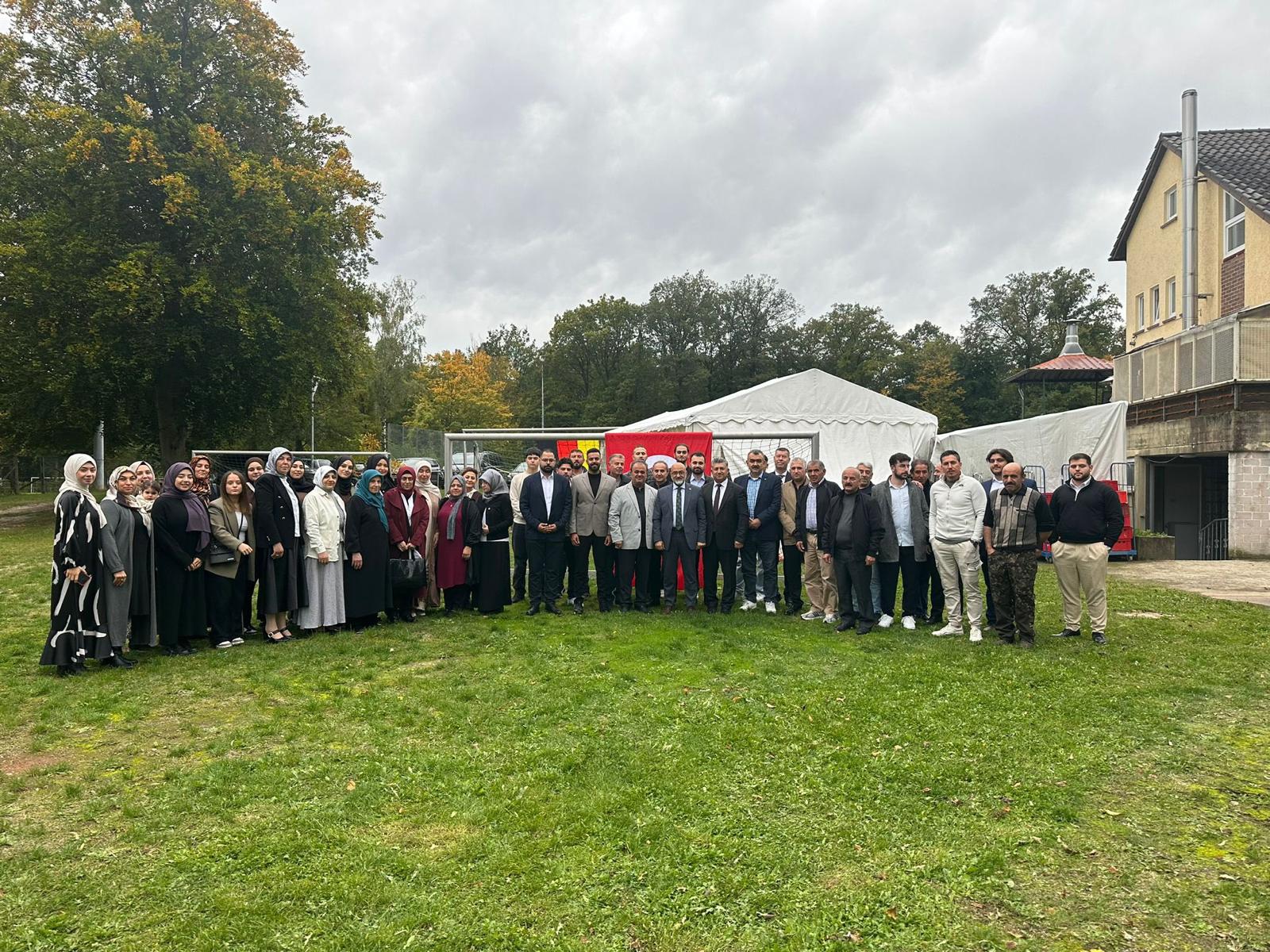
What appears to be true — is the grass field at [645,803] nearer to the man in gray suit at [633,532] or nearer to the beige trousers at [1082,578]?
the beige trousers at [1082,578]

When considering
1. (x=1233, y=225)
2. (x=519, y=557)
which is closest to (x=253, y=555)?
(x=519, y=557)

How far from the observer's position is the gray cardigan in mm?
7992

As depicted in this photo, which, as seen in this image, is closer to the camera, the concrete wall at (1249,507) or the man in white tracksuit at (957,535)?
the man in white tracksuit at (957,535)

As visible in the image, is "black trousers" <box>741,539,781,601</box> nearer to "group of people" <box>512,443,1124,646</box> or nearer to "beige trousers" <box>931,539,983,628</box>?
"group of people" <box>512,443,1124,646</box>

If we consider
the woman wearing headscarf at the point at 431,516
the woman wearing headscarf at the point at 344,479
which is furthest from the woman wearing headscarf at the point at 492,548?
the woman wearing headscarf at the point at 344,479

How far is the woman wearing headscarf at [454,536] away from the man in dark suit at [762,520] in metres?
3.02

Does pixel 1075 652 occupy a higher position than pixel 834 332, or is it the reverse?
pixel 834 332

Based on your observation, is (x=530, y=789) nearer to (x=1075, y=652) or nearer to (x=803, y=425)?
(x=1075, y=652)

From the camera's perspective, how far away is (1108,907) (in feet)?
9.87

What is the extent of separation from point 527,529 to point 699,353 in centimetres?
5361

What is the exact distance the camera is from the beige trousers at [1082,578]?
285 inches

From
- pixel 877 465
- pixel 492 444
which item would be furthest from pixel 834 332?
pixel 492 444

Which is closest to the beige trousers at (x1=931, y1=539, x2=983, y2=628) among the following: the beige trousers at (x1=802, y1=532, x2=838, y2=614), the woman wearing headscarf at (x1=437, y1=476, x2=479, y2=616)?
the beige trousers at (x1=802, y1=532, x2=838, y2=614)

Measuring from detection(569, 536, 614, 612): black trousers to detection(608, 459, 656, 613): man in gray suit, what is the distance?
122mm
